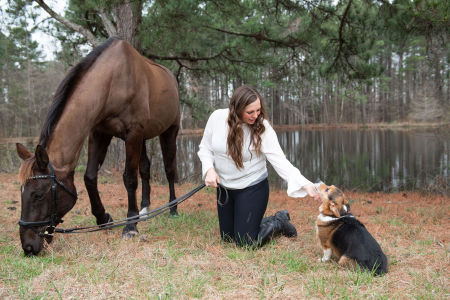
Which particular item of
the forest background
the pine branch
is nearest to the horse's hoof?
the forest background

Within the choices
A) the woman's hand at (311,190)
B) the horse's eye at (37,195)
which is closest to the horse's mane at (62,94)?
the horse's eye at (37,195)

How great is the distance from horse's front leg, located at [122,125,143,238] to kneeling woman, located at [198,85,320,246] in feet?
2.99

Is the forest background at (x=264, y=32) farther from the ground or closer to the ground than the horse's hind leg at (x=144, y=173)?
farther from the ground

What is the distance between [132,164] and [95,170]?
1.40ft

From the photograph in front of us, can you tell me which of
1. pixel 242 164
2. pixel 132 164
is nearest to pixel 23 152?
pixel 132 164

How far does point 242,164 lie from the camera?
3.49m

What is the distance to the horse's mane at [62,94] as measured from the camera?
3.17 metres

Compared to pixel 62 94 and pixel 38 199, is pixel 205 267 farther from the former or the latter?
pixel 62 94

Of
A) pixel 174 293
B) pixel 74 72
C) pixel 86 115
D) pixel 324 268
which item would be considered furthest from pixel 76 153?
pixel 324 268

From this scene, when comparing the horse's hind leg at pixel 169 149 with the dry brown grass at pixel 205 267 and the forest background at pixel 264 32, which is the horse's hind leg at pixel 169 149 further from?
the forest background at pixel 264 32

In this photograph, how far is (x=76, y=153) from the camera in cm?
335

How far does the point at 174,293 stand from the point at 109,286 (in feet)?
1.58

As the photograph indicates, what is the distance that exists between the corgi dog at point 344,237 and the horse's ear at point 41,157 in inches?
95.0

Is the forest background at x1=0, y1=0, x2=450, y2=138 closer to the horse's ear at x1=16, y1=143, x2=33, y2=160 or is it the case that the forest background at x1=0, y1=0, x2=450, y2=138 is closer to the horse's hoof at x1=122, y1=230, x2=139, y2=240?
the horse's ear at x1=16, y1=143, x2=33, y2=160
